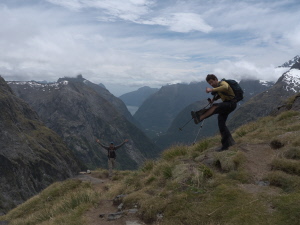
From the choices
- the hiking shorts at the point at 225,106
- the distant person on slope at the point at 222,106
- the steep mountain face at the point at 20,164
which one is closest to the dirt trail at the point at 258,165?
the distant person on slope at the point at 222,106

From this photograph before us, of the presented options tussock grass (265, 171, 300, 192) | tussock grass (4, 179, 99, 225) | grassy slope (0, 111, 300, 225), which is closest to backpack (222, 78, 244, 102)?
grassy slope (0, 111, 300, 225)

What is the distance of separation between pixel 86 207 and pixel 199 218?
4718 mm

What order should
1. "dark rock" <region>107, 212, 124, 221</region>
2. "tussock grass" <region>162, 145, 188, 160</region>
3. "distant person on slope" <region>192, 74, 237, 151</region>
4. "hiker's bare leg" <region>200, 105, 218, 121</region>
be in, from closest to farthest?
1. "dark rock" <region>107, 212, 124, 221</region>
2. "distant person on slope" <region>192, 74, 237, 151</region>
3. "hiker's bare leg" <region>200, 105, 218, 121</region>
4. "tussock grass" <region>162, 145, 188, 160</region>

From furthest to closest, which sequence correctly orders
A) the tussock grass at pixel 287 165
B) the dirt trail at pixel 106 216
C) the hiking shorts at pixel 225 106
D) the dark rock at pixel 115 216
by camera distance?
the hiking shorts at pixel 225 106
the dark rock at pixel 115 216
the tussock grass at pixel 287 165
the dirt trail at pixel 106 216

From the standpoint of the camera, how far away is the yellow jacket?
1068cm

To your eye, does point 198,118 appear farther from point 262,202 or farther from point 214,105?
point 262,202

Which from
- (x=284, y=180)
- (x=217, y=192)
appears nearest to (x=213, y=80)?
(x=284, y=180)

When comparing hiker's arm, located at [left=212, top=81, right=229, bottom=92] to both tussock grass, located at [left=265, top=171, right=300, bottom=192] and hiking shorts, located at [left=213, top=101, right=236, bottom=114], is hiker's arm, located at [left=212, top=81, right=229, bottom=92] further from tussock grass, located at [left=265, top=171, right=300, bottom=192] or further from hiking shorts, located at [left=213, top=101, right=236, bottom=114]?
tussock grass, located at [left=265, top=171, right=300, bottom=192]

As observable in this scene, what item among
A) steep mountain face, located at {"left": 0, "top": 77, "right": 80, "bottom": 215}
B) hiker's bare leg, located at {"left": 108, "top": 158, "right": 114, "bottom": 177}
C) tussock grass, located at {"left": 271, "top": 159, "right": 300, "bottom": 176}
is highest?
tussock grass, located at {"left": 271, "top": 159, "right": 300, "bottom": 176}

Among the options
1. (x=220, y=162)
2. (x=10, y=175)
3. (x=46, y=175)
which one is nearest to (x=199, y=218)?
(x=220, y=162)

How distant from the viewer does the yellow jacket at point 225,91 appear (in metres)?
10.7

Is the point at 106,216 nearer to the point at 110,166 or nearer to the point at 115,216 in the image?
the point at 115,216

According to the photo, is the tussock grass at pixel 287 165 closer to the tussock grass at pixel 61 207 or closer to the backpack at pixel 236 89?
the backpack at pixel 236 89

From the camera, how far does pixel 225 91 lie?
10953 millimetres
